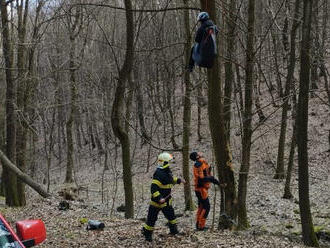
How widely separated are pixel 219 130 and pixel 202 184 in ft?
7.86

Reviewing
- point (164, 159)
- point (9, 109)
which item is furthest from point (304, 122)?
point (9, 109)

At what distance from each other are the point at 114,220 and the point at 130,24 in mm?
5531

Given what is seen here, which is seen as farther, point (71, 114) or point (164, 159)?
point (71, 114)

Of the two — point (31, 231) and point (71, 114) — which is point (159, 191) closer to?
point (31, 231)

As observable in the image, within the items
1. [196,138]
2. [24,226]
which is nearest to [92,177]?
[196,138]

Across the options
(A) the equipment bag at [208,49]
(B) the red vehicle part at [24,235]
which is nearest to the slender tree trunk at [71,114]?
(A) the equipment bag at [208,49]

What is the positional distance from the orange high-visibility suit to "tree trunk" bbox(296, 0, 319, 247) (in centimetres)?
223

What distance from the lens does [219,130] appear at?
8.73 metres

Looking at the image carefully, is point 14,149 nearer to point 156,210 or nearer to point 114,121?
point 114,121

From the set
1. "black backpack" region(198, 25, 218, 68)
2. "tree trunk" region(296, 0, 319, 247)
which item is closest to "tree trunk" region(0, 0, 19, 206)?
"black backpack" region(198, 25, 218, 68)

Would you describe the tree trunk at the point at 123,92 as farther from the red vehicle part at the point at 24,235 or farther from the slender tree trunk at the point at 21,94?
the red vehicle part at the point at 24,235

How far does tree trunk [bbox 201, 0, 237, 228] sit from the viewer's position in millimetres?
8297

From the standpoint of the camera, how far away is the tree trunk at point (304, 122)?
349 inches

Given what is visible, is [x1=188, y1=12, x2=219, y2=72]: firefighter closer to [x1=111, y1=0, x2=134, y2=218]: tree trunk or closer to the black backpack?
the black backpack
